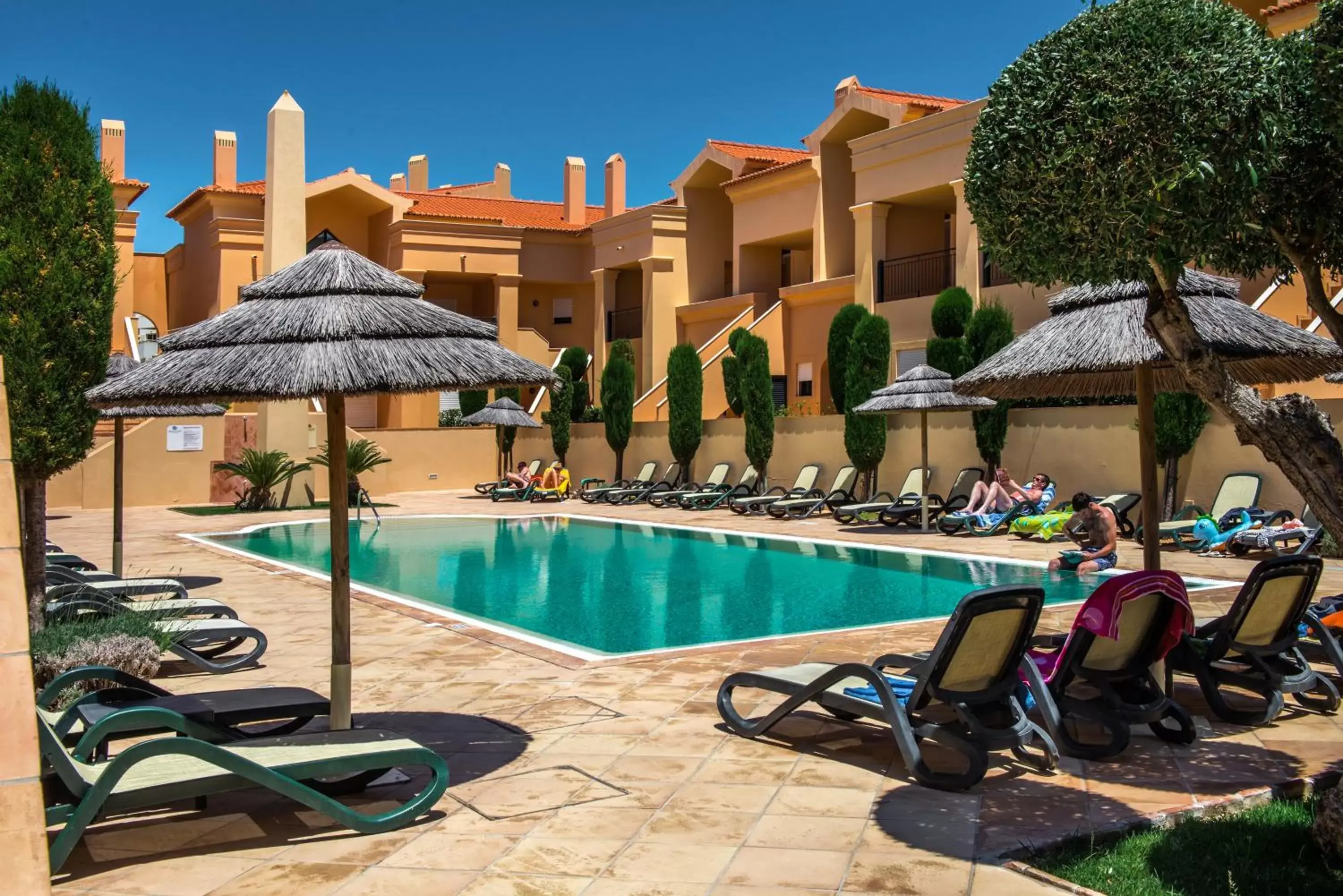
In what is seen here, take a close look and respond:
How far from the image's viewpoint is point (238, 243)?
34.4m

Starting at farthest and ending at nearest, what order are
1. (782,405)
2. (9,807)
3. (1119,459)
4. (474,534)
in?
(782,405)
(474,534)
(1119,459)
(9,807)

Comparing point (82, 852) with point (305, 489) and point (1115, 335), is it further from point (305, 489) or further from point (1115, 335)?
point (305, 489)

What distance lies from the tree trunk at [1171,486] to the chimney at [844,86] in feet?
54.0

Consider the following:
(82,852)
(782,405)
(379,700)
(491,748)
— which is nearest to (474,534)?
(782,405)

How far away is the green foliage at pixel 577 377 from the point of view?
107 ft

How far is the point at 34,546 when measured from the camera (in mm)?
8461

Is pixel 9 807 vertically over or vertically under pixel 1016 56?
under

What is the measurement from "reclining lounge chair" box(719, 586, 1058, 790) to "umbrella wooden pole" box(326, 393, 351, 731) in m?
2.42

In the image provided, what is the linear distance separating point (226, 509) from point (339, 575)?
845 inches

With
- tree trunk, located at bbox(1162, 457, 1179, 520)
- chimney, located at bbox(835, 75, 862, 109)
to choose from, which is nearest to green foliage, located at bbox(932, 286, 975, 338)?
tree trunk, located at bbox(1162, 457, 1179, 520)

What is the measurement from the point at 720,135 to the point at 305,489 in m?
16.1

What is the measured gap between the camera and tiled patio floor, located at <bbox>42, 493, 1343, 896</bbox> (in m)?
4.62

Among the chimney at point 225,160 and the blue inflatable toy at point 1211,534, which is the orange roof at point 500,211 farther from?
the blue inflatable toy at point 1211,534

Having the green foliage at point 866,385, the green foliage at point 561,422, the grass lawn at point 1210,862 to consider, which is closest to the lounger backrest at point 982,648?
the grass lawn at point 1210,862
